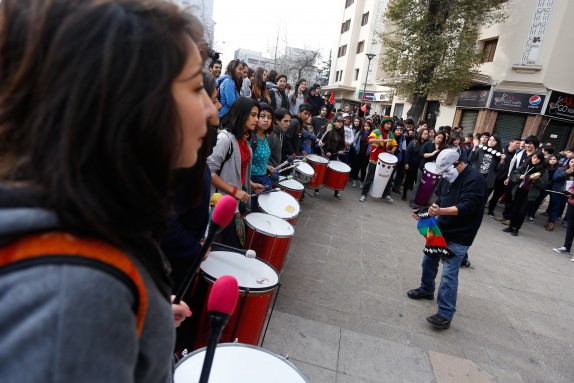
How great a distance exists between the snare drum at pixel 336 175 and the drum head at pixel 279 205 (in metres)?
3.14

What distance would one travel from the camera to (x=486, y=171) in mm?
8531

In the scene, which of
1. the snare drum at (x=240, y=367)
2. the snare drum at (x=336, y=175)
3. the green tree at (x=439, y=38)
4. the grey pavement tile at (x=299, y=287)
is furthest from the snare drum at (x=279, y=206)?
the green tree at (x=439, y=38)

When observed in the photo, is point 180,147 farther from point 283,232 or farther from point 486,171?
point 486,171

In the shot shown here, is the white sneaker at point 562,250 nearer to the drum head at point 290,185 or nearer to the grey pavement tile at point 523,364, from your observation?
the grey pavement tile at point 523,364

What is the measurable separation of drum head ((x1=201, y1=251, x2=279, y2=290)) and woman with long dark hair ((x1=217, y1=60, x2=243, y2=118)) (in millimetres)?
3072

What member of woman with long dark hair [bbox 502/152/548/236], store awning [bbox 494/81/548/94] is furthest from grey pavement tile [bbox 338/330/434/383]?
store awning [bbox 494/81/548/94]

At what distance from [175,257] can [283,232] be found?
1389 mm

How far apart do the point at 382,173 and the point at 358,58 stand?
2955 centimetres

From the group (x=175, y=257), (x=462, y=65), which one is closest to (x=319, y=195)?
(x=175, y=257)

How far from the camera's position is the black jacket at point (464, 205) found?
11.4 ft

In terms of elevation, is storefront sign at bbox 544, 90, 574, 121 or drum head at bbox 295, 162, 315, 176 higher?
storefront sign at bbox 544, 90, 574, 121

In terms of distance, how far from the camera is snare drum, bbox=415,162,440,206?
7764 mm

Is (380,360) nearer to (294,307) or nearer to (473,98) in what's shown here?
(294,307)

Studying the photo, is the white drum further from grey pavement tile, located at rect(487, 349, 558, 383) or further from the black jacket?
grey pavement tile, located at rect(487, 349, 558, 383)
